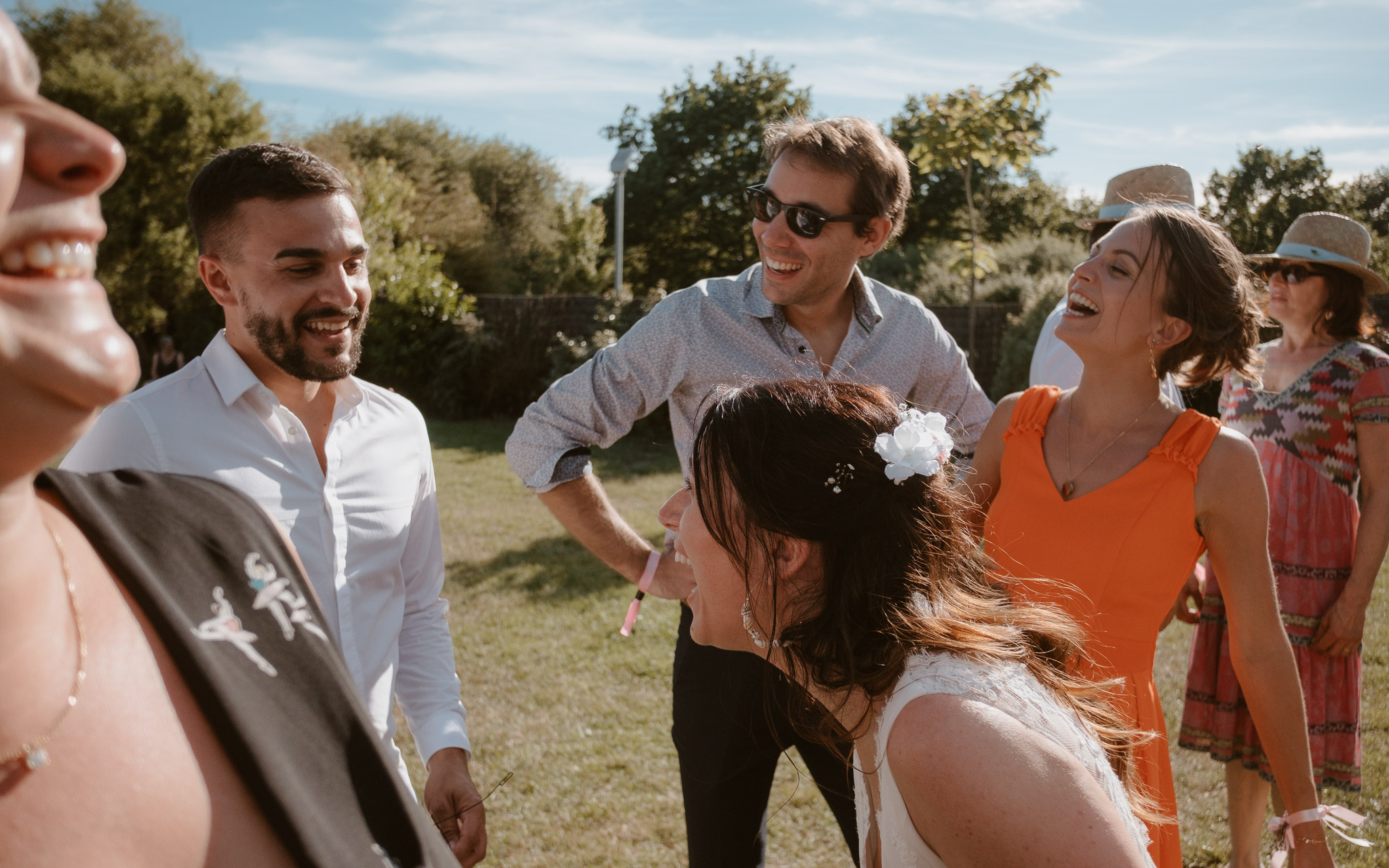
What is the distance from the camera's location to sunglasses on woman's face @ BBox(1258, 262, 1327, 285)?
4027 millimetres

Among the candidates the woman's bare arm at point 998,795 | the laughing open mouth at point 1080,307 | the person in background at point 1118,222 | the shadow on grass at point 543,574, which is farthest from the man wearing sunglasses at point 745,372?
the shadow on grass at point 543,574

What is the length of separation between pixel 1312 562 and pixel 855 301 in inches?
93.7

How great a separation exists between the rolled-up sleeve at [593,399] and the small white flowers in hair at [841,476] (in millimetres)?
1084

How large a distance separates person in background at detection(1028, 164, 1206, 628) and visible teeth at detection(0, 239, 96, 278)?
3.07 meters

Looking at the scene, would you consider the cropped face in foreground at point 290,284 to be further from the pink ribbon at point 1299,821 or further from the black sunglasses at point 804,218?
the pink ribbon at point 1299,821

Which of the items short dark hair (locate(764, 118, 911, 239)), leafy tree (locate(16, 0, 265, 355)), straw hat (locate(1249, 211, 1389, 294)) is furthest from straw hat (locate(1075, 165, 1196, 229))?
leafy tree (locate(16, 0, 265, 355))

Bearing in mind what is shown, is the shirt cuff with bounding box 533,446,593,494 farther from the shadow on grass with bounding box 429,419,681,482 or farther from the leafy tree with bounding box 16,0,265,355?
the leafy tree with bounding box 16,0,265,355

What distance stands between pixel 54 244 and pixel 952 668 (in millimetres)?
1380

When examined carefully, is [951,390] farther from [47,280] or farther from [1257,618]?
[47,280]

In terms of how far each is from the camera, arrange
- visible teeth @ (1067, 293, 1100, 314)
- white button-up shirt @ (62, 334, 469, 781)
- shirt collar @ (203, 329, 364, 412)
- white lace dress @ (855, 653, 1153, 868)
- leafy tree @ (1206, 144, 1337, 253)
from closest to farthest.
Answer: white lace dress @ (855, 653, 1153, 868) → white button-up shirt @ (62, 334, 469, 781) → shirt collar @ (203, 329, 364, 412) → visible teeth @ (1067, 293, 1100, 314) → leafy tree @ (1206, 144, 1337, 253)

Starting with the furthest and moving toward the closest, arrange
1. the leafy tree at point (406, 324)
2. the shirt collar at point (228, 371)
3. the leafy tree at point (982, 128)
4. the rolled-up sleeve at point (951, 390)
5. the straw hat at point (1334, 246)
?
1. the leafy tree at point (406, 324)
2. the leafy tree at point (982, 128)
3. the straw hat at point (1334, 246)
4. the rolled-up sleeve at point (951, 390)
5. the shirt collar at point (228, 371)

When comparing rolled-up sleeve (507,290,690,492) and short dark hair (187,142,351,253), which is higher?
short dark hair (187,142,351,253)

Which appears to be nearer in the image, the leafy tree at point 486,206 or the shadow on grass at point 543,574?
the shadow on grass at point 543,574

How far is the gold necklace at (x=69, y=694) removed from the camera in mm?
842
